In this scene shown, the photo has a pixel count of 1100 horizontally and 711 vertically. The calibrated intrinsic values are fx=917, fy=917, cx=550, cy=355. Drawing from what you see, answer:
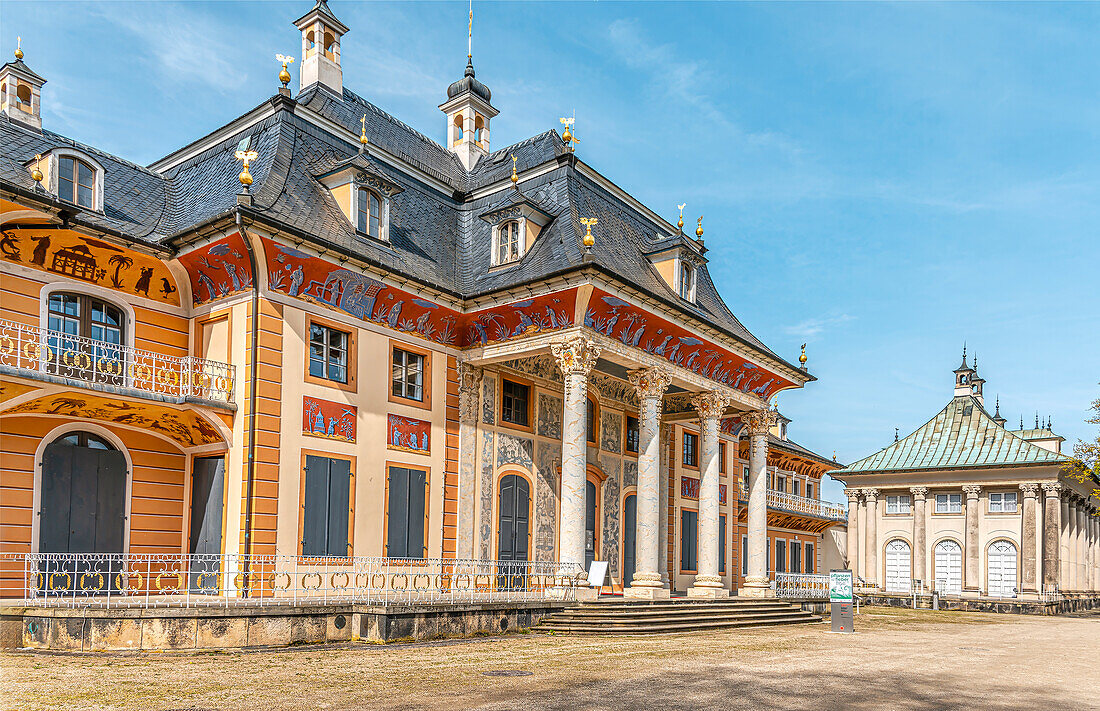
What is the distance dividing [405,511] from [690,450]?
13.8 m

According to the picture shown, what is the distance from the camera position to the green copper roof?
46.3m

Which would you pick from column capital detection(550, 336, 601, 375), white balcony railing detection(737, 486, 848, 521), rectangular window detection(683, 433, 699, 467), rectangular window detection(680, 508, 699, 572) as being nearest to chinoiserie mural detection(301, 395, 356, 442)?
column capital detection(550, 336, 601, 375)

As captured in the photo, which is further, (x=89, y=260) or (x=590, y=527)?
(x=590, y=527)

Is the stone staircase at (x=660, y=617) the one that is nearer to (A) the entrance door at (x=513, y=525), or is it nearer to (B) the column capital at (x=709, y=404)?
(A) the entrance door at (x=513, y=525)

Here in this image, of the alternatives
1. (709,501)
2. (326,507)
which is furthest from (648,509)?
(326,507)

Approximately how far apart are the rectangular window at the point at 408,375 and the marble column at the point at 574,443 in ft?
11.2

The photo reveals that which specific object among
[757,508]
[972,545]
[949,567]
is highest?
[757,508]

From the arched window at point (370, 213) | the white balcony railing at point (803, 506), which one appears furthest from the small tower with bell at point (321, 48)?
the white balcony railing at point (803, 506)

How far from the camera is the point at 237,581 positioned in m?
17.7

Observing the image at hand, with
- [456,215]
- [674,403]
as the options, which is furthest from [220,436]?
[674,403]

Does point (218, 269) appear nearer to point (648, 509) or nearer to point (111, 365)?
point (111, 365)

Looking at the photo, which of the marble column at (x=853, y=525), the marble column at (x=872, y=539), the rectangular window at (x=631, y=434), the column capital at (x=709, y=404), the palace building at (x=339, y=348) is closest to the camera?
the palace building at (x=339, y=348)

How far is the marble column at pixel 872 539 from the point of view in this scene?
49500 mm

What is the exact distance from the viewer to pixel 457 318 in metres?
23.4
